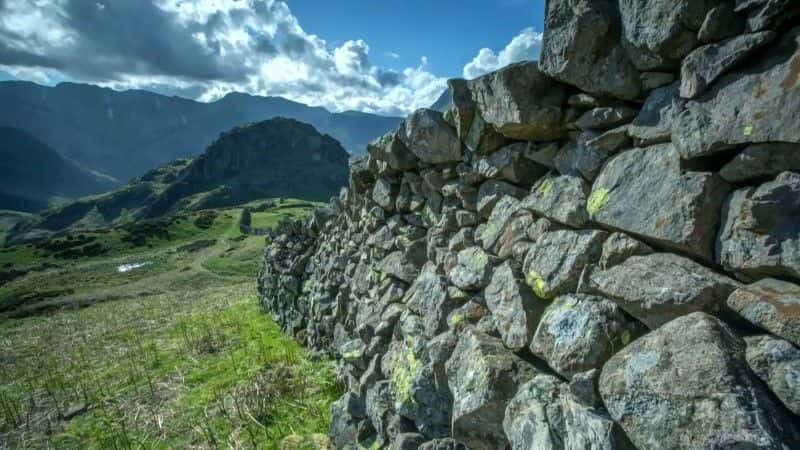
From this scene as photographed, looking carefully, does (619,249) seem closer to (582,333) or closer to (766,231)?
(582,333)

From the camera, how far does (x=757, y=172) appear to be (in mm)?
3369

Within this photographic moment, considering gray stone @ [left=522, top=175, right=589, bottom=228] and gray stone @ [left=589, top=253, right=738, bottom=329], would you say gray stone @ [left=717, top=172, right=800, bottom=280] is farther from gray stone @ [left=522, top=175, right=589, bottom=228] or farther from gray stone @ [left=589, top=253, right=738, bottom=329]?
gray stone @ [left=522, top=175, right=589, bottom=228]

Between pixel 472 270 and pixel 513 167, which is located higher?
pixel 513 167

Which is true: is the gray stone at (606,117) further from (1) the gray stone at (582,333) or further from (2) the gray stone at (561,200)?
(1) the gray stone at (582,333)

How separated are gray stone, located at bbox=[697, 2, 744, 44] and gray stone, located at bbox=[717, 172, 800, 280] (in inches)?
51.0

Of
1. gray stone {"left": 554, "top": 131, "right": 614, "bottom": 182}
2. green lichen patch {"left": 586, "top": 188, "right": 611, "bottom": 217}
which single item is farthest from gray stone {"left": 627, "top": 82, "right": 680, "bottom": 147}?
green lichen patch {"left": 586, "top": 188, "right": 611, "bottom": 217}

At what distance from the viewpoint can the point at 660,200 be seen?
398 cm

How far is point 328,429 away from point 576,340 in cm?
633

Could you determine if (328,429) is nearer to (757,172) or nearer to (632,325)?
(632,325)

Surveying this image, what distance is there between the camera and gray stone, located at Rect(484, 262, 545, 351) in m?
5.06

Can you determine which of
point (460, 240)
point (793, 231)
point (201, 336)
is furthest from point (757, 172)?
point (201, 336)

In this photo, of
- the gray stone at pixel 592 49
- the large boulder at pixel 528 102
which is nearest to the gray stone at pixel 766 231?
the gray stone at pixel 592 49

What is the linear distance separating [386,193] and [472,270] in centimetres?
383

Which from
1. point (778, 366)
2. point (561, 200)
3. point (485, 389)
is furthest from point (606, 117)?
point (485, 389)
